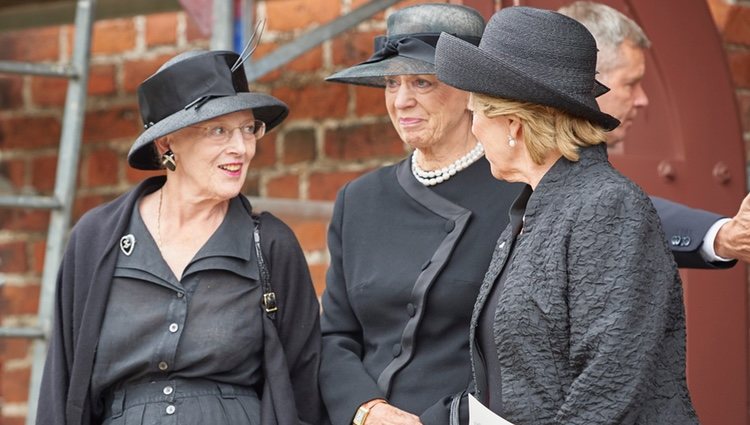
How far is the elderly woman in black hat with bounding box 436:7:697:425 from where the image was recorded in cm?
276

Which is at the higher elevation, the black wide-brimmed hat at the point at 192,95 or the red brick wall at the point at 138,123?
the black wide-brimmed hat at the point at 192,95

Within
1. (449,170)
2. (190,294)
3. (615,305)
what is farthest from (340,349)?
(615,305)

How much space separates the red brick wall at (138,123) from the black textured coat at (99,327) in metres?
1.26

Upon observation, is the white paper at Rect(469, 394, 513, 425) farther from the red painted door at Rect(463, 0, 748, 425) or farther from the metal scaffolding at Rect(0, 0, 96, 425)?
the metal scaffolding at Rect(0, 0, 96, 425)

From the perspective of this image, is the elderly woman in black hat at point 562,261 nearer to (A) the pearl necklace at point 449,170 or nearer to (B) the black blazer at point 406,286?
(B) the black blazer at point 406,286

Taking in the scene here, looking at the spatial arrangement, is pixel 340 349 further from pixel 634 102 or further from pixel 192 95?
pixel 634 102

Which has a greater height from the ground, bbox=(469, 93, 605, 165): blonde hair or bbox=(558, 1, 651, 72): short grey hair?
bbox=(469, 93, 605, 165): blonde hair

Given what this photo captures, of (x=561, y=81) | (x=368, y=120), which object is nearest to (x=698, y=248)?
(x=561, y=81)

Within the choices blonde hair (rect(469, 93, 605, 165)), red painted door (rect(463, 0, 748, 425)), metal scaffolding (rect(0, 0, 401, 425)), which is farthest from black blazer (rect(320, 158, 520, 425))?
metal scaffolding (rect(0, 0, 401, 425))

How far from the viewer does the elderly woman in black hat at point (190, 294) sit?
3510mm

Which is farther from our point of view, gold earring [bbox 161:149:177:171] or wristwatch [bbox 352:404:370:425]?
gold earring [bbox 161:149:177:171]

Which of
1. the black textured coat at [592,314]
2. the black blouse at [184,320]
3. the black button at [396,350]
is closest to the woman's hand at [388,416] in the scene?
the black button at [396,350]

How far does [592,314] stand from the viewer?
2781 millimetres

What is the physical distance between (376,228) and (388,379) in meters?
0.38
